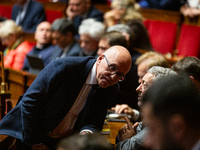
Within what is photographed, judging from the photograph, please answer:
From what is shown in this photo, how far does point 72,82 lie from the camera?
5.57ft

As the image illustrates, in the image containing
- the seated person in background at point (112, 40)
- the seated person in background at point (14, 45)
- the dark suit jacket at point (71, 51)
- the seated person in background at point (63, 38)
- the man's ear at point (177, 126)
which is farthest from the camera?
the seated person in background at point (14, 45)

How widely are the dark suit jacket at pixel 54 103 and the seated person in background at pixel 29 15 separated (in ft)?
11.9

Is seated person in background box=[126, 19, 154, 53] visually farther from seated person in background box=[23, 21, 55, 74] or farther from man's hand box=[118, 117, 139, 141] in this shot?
man's hand box=[118, 117, 139, 141]

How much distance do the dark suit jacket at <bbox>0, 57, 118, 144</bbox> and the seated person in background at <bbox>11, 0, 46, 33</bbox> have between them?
11.9 feet

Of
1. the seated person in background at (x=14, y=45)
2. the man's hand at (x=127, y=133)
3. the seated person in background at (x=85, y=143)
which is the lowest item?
the seated person in background at (x=14, y=45)

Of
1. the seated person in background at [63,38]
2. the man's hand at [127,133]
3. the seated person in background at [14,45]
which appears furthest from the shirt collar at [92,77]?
the seated person in background at [14,45]

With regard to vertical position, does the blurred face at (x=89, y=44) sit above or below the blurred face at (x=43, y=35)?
above

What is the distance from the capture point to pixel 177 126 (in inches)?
34.9

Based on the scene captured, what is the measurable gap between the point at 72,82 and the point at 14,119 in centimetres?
46

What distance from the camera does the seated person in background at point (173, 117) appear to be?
890 millimetres

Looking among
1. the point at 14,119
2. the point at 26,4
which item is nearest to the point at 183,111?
the point at 14,119

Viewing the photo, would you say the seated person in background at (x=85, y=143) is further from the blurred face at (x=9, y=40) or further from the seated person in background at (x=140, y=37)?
the blurred face at (x=9, y=40)

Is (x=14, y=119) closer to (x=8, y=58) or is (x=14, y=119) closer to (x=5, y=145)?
(x=5, y=145)

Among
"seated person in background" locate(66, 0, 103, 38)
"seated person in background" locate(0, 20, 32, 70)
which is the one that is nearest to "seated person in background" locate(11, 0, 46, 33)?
"seated person in background" locate(0, 20, 32, 70)
